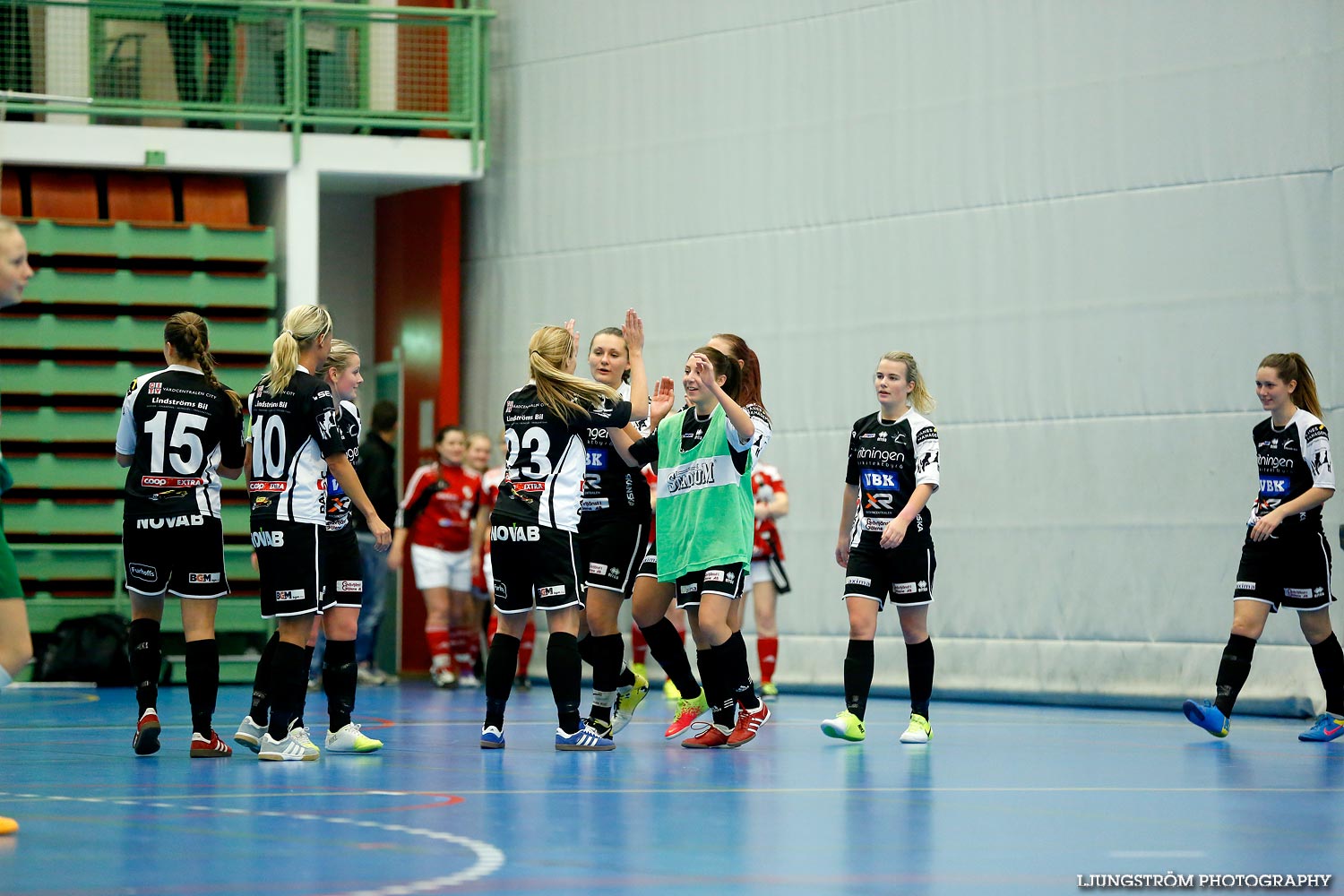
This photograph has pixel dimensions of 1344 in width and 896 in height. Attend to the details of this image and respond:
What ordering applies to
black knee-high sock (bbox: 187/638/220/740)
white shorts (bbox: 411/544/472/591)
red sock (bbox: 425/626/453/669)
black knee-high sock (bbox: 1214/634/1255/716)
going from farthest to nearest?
1. white shorts (bbox: 411/544/472/591)
2. red sock (bbox: 425/626/453/669)
3. black knee-high sock (bbox: 1214/634/1255/716)
4. black knee-high sock (bbox: 187/638/220/740)

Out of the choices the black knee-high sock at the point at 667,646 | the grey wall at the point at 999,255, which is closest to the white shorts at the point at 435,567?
the grey wall at the point at 999,255

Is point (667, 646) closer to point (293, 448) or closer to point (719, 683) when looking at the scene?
point (719, 683)

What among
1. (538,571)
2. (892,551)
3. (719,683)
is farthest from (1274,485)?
(538,571)

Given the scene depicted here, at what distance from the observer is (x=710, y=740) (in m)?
8.29

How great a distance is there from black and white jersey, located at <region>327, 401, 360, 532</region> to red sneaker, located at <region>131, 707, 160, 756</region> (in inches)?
46.9

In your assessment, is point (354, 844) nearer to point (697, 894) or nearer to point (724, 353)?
point (697, 894)

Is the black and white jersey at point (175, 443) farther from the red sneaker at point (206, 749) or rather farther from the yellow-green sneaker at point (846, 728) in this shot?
the yellow-green sneaker at point (846, 728)

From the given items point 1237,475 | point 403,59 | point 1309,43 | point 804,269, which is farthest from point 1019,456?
point 403,59

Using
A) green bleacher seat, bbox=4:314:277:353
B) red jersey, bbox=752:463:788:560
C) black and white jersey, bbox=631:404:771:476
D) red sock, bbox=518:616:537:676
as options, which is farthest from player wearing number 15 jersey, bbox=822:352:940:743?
green bleacher seat, bbox=4:314:277:353

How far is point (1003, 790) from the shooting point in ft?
21.6

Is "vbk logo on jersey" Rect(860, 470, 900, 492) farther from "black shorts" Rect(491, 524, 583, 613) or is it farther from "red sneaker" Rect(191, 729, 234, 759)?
"red sneaker" Rect(191, 729, 234, 759)

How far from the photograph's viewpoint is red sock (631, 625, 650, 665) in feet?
42.9

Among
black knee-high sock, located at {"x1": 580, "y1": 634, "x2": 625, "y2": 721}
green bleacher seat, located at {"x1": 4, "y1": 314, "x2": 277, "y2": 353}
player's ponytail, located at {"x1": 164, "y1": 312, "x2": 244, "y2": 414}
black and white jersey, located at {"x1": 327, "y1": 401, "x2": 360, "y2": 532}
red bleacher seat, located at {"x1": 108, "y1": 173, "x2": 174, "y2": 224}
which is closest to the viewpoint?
player's ponytail, located at {"x1": 164, "y1": 312, "x2": 244, "y2": 414}

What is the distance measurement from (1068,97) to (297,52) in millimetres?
6502
